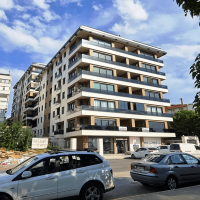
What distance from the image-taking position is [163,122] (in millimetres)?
37906

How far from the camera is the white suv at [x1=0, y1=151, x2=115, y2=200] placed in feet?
14.8

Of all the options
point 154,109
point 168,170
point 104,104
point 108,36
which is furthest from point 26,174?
point 154,109

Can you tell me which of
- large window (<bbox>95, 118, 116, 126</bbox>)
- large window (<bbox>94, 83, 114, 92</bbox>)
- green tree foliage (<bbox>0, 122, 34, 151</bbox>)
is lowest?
green tree foliage (<bbox>0, 122, 34, 151</bbox>)

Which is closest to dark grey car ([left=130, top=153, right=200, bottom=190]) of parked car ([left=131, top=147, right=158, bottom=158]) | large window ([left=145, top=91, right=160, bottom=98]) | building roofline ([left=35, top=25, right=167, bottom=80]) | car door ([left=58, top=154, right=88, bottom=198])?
car door ([left=58, top=154, right=88, bottom=198])

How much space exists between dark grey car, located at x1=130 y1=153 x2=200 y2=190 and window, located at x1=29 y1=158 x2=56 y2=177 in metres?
3.70

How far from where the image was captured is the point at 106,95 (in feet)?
102

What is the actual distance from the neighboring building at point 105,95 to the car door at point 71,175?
20834 millimetres

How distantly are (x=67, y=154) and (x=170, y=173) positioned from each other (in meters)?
4.09

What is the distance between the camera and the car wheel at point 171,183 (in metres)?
6.71

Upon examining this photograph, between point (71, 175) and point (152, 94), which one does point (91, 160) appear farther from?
point (152, 94)

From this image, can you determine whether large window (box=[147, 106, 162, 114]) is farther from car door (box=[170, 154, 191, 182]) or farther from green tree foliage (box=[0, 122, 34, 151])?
car door (box=[170, 154, 191, 182])

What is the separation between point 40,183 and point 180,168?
5411 mm

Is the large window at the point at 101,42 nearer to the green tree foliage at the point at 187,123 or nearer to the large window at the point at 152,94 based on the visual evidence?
the large window at the point at 152,94

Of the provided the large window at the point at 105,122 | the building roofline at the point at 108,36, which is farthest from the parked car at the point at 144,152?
the building roofline at the point at 108,36
